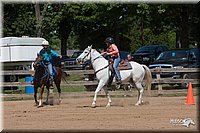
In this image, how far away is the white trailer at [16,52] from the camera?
2459cm

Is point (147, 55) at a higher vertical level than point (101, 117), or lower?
higher

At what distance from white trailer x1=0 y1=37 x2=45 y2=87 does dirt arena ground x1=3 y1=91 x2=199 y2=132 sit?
8020mm

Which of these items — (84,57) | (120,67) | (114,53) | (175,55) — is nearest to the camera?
(114,53)

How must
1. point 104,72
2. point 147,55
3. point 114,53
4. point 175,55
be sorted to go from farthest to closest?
point 147,55
point 175,55
point 104,72
point 114,53

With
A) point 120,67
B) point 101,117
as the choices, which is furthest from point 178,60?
point 101,117

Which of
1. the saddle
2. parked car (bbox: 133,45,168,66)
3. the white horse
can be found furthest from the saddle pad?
parked car (bbox: 133,45,168,66)

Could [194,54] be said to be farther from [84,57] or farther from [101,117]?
[101,117]

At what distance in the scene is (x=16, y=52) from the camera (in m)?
25.0

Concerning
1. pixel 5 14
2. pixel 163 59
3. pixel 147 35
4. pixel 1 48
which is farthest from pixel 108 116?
pixel 147 35

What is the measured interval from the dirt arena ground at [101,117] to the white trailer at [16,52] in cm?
802

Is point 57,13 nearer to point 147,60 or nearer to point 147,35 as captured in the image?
point 147,60

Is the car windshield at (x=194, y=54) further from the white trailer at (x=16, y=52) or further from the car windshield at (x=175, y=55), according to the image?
the white trailer at (x=16, y=52)

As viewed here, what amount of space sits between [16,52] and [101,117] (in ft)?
46.0

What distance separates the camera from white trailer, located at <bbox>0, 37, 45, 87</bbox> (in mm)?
24594
